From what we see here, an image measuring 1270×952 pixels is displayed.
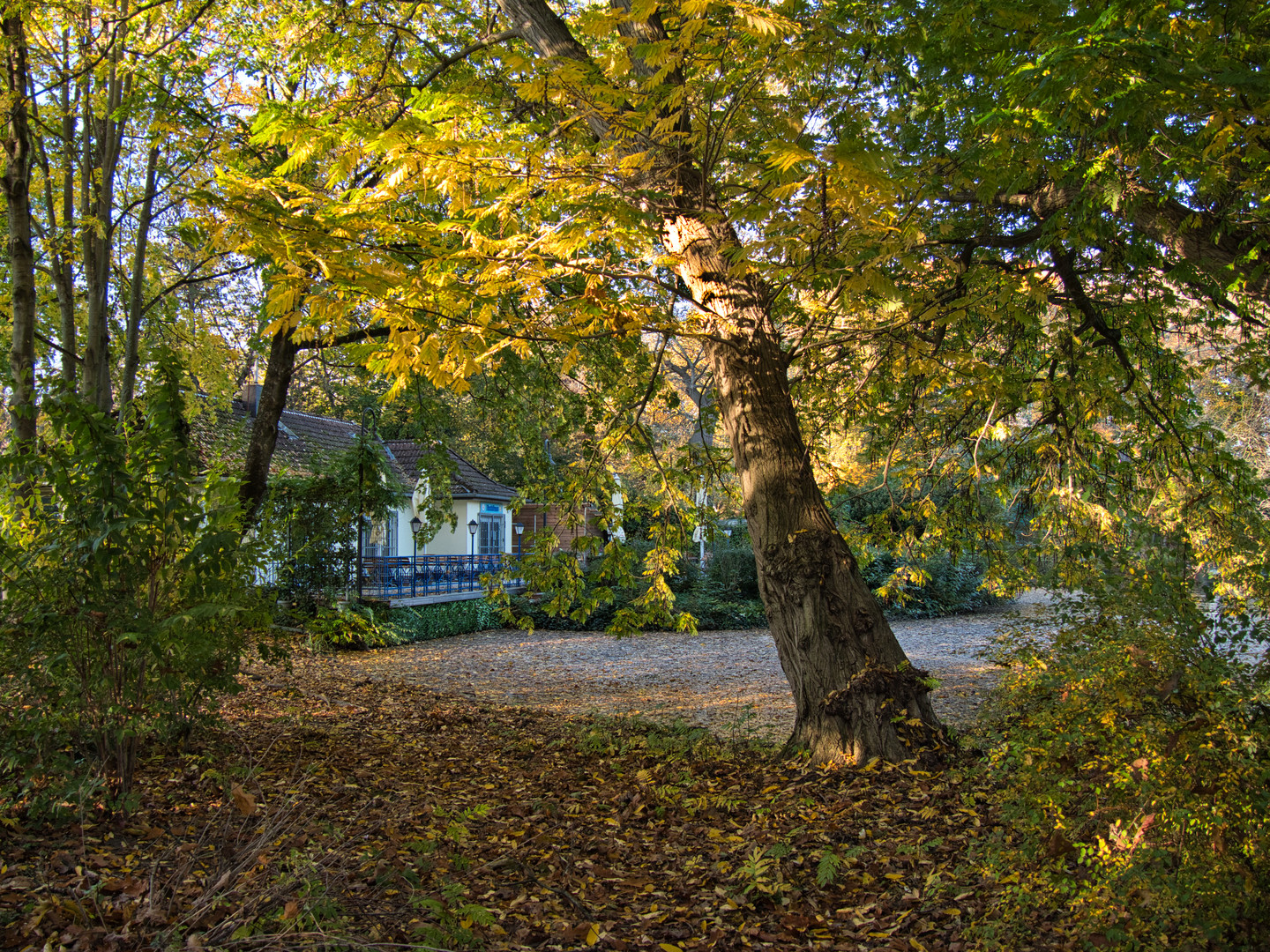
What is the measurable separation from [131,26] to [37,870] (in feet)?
21.9

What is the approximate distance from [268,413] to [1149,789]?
9958mm

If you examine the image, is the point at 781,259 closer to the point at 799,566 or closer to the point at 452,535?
the point at 799,566

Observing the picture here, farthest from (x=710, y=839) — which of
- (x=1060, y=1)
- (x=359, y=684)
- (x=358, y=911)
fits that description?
(x=359, y=684)

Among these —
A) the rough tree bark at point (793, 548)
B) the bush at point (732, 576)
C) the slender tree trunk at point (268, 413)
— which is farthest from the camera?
the bush at point (732, 576)

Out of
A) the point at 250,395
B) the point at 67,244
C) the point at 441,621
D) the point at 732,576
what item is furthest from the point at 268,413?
the point at 732,576

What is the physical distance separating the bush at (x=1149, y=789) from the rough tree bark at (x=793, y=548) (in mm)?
1563

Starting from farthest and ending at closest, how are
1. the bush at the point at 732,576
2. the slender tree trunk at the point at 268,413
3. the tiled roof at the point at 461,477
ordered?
the tiled roof at the point at 461,477, the bush at the point at 732,576, the slender tree trunk at the point at 268,413

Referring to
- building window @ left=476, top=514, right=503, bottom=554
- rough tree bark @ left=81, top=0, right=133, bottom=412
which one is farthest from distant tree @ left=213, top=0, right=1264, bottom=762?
building window @ left=476, top=514, right=503, bottom=554

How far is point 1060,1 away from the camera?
137 inches

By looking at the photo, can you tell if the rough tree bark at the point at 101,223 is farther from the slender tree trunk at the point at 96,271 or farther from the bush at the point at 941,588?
the bush at the point at 941,588

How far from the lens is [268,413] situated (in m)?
10.0

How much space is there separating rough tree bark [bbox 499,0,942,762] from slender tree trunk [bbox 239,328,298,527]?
596 centimetres

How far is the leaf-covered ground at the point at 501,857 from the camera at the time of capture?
2787 mm

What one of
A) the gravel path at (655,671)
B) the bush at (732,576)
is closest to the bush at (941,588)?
the gravel path at (655,671)
